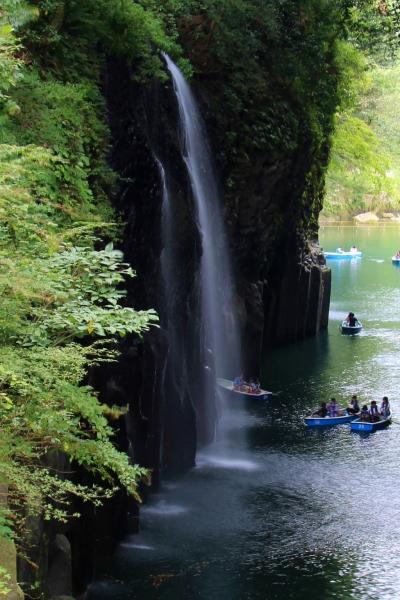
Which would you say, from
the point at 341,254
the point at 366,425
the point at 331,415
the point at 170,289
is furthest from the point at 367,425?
the point at 341,254

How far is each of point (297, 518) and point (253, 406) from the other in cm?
1048

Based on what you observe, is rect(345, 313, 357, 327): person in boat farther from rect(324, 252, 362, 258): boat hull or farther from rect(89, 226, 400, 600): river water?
rect(324, 252, 362, 258): boat hull

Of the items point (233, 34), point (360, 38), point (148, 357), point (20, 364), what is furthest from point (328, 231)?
point (20, 364)

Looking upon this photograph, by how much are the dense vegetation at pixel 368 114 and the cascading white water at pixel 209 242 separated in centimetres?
805

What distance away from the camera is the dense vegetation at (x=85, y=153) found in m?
9.05

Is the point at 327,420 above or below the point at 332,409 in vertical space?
below

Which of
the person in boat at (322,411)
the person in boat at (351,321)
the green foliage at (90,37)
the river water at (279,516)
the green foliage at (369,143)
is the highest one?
the green foliage at (369,143)

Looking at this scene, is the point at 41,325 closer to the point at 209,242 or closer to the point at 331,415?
the point at 209,242

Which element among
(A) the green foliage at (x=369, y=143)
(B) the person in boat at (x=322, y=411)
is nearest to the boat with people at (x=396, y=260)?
(A) the green foliage at (x=369, y=143)

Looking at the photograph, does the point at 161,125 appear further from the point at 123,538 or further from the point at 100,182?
the point at 123,538

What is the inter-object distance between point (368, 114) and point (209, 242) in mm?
35197

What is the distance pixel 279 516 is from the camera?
20.9 meters

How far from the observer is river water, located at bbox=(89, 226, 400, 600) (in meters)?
17.5

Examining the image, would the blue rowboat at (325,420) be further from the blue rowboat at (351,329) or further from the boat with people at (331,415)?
the blue rowboat at (351,329)
